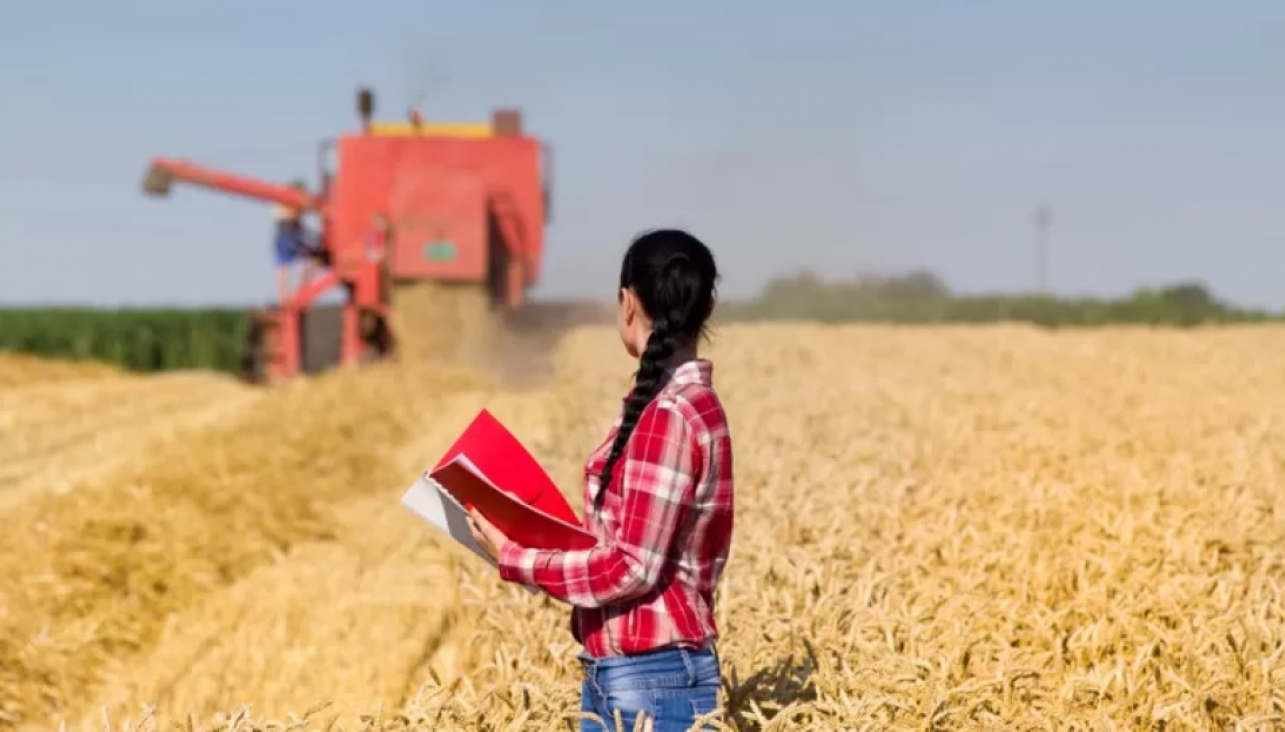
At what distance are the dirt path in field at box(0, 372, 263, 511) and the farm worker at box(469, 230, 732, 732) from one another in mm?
8164

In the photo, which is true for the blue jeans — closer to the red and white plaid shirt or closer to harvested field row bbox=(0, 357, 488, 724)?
the red and white plaid shirt

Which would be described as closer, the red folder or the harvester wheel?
the red folder

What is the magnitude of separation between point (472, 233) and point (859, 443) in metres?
10.8

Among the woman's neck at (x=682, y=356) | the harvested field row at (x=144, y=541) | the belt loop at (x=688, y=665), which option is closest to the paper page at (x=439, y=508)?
the belt loop at (x=688, y=665)

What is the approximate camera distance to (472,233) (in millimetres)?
17359

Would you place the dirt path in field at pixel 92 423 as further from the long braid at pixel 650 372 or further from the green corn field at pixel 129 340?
the long braid at pixel 650 372

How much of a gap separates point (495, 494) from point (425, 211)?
14987 millimetres

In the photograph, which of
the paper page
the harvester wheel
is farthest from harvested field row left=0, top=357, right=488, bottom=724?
the harvester wheel

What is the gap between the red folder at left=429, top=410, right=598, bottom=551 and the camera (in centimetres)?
277

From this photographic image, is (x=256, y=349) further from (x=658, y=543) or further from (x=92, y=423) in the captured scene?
(x=658, y=543)

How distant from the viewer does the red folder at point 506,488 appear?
2766 mm

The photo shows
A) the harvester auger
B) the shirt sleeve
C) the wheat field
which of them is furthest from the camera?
the harvester auger

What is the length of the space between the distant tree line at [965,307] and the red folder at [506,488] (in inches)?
1407

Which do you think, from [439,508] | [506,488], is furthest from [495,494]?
[439,508]
